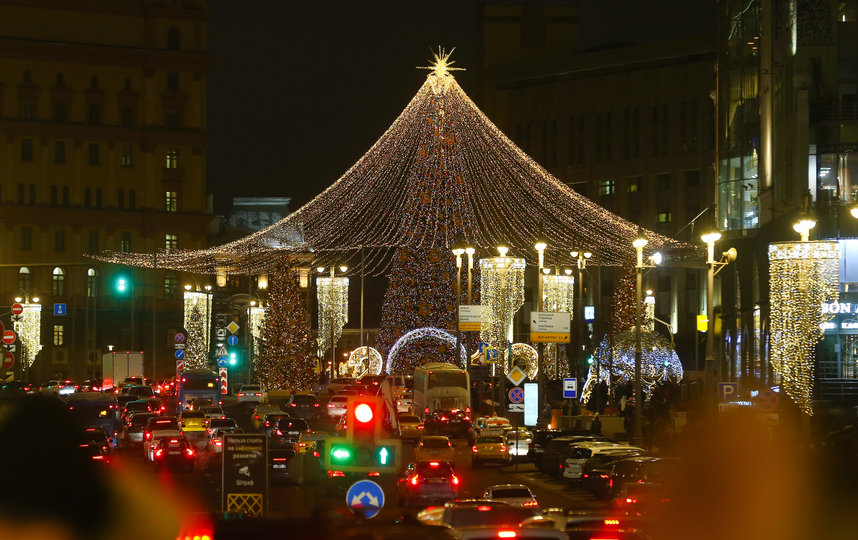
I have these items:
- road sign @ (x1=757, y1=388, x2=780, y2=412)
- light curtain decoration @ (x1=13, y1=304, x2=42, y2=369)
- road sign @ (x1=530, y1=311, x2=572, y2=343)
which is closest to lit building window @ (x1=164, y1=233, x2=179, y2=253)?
light curtain decoration @ (x1=13, y1=304, x2=42, y2=369)

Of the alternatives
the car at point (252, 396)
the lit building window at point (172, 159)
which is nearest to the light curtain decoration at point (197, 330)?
the car at point (252, 396)

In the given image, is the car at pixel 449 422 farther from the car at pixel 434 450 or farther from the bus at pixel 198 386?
the car at pixel 434 450

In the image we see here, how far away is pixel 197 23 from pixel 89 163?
555 inches

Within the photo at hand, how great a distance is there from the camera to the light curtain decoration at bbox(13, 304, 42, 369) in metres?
78.6

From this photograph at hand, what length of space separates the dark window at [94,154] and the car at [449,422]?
55.9 metres

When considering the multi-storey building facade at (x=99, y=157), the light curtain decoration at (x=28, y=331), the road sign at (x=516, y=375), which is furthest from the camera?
the multi-storey building facade at (x=99, y=157)

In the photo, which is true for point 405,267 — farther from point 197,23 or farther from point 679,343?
point 197,23

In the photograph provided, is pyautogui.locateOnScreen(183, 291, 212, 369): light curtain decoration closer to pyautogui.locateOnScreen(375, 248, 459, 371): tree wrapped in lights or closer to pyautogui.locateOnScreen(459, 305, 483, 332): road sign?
pyautogui.locateOnScreen(375, 248, 459, 371): tree wrapped in lights

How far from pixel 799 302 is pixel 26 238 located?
76502 millimetres

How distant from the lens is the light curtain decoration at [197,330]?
288 ft

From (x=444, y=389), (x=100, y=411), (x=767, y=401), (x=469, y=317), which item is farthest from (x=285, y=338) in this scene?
(x=767, y=401)

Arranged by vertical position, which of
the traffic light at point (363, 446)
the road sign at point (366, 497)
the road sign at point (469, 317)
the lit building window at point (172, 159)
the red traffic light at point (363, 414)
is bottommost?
the road sign at point (366, 497)

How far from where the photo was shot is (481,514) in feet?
62.4

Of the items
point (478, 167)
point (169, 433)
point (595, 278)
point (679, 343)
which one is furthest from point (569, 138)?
point (169, 433)
